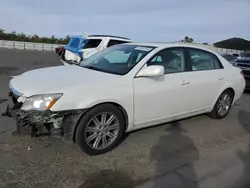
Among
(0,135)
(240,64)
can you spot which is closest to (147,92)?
(0,135)

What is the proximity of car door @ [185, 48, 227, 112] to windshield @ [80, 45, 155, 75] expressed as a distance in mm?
955

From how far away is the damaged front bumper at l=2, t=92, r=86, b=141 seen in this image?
127 inches

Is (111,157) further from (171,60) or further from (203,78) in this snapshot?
(203,78)

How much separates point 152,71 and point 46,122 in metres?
1.67

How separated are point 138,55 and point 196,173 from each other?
2038 millimetres

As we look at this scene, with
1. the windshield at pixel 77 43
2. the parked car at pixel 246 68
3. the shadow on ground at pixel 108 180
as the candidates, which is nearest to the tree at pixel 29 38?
the windshield at pixel 77 43

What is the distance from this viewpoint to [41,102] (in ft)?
10.5

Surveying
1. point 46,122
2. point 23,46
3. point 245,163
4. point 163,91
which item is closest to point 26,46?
point 23,46

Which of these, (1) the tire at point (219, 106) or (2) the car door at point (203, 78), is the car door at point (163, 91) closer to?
(2) the car door at point (203, 78)

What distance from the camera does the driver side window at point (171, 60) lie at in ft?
13.9

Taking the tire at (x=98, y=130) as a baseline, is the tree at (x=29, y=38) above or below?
above

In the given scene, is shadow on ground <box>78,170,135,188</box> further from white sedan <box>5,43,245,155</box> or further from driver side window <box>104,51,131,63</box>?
driver side window <box>104,51,131,63</box>

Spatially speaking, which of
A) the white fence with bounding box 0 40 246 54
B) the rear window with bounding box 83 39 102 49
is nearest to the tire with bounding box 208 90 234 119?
the rear window with bounding box 83 39 102 49

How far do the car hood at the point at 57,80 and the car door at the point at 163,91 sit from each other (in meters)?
0.50
